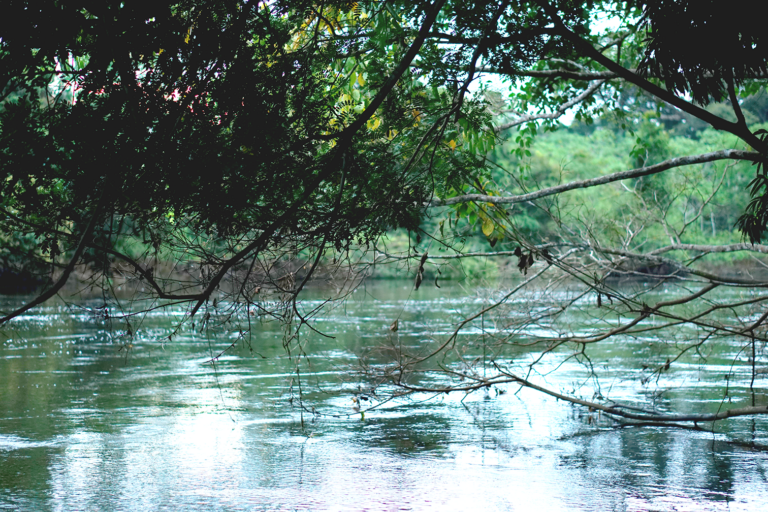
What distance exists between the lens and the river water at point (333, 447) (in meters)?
7.65

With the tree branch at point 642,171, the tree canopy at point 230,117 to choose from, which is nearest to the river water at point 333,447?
the tree canopy at point 230,117

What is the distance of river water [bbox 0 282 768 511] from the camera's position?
765cm

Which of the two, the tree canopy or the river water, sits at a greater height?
the tree canopy

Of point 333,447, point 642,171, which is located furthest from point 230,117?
point 333,447

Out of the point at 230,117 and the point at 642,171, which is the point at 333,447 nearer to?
the point at 642,171

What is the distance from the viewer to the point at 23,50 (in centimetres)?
527

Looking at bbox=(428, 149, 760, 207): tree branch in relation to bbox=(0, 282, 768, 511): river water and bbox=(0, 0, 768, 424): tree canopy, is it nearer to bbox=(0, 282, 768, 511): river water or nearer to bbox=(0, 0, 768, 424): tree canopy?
bbox=(0, 0, 768, 424): tree canopy

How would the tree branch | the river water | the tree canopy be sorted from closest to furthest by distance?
the tree canopy
the tree branch
the river water

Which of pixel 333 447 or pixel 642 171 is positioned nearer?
pixel 642 171

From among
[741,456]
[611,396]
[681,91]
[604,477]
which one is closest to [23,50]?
[681,91]

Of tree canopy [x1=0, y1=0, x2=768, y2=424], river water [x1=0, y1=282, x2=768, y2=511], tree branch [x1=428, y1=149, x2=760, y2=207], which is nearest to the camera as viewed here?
tree canopy [x1=0, y1=0, x2=768, y2=424]

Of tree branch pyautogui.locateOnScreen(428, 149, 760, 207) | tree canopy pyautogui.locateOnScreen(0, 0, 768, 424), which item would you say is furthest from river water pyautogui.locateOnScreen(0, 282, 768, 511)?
tree branch pyautogui.locateOnScreen(428, 149, 760, 207)

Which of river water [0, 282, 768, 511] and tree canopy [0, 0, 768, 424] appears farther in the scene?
river water [0, 282, 768, 511]

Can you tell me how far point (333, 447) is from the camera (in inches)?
380
